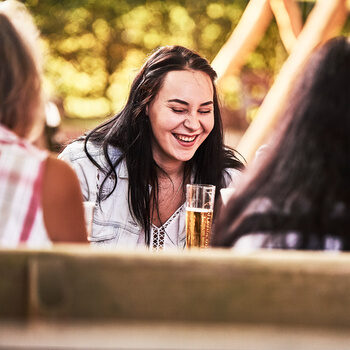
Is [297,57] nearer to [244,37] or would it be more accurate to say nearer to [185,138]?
[244,37]

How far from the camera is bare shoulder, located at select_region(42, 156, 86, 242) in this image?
1.38 m

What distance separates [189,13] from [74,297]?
10901 mm

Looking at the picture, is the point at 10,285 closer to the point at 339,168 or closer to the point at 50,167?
the point at 50,167

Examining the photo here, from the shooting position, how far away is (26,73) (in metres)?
1.46

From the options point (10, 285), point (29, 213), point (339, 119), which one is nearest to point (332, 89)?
point (339, 119)

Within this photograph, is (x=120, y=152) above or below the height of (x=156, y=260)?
above

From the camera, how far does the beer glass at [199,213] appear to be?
6.19 ft

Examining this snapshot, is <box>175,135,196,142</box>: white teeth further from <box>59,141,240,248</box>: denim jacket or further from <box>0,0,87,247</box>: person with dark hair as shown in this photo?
<box>0,0,87,247</box>: person with dark hair

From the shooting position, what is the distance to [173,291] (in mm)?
1115

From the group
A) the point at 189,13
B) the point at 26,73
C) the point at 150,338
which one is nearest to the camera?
the point at 150,338

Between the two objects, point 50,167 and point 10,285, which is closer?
point 10,285

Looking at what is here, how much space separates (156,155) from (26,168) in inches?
51.9

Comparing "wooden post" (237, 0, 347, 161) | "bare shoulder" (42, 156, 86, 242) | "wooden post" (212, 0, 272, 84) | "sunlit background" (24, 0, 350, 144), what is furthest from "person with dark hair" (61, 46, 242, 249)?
"sunlit background" (24, 0, 350, 144)

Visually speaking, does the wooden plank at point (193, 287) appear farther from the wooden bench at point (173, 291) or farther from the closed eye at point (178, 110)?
the closed eye at point (178, 110)
